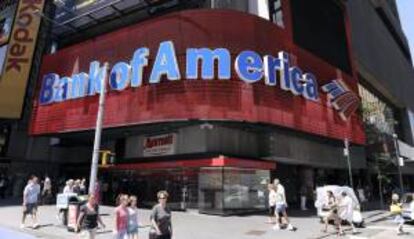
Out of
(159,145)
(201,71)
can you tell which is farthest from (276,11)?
(159,145)

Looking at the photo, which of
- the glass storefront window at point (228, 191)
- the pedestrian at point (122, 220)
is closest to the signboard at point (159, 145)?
the glass storefront window at point (228, 191)

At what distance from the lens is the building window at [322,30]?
31681mm

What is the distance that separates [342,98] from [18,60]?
25.4 metres

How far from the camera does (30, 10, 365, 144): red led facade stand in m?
23.8

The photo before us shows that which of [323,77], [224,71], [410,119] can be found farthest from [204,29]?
[410,119]

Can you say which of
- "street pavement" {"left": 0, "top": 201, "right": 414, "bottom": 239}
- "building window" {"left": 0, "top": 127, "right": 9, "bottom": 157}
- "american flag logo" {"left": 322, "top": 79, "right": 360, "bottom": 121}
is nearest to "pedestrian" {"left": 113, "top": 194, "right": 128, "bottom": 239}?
"street pavement" {"left": 0, "top": 201, "right": 414, "bottom": 239}

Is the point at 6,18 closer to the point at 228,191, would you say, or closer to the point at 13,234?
the point at 228,191

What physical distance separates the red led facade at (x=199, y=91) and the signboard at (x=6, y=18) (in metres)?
9.61

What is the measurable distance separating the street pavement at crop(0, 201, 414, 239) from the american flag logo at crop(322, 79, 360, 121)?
32.1ft

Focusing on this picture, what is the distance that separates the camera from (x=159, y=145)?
1097 inches

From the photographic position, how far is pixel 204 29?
25.2 metres

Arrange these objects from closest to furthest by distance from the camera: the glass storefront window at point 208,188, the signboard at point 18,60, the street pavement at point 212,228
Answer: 1. the street pavement at point 212,228
2. the glass storefront window at point 208,188
3. the signboard at point 18,60

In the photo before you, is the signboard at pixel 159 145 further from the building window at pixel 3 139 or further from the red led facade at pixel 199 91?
the building window at pixel 3 139

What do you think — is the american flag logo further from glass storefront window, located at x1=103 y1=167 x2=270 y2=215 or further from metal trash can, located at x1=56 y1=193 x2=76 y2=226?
metal trash can, located at x1=56 y1=193 x2=76 y2=226
